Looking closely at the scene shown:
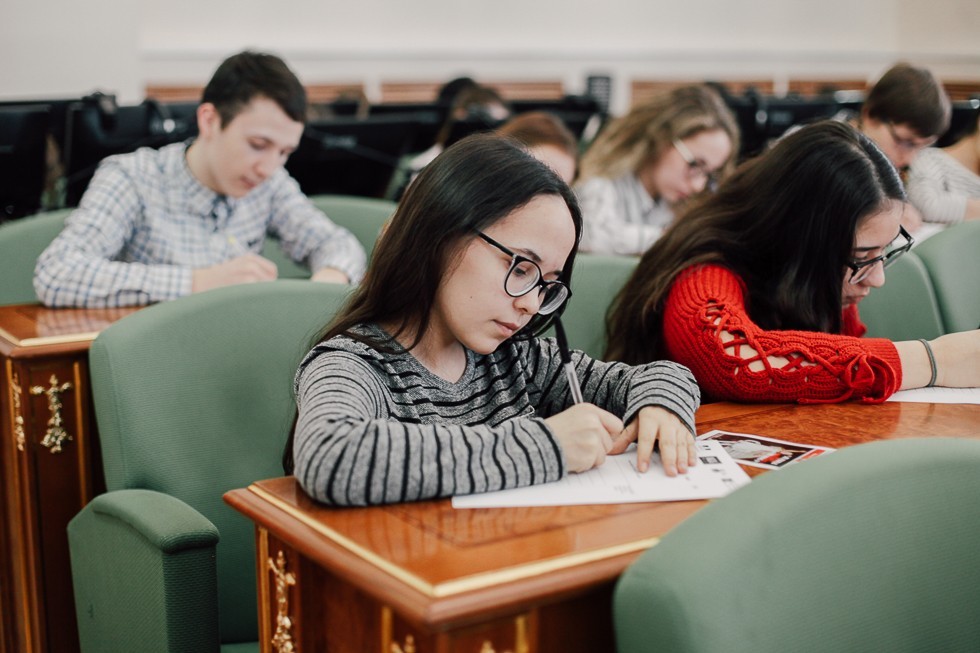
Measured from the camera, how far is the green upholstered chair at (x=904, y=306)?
2.04m

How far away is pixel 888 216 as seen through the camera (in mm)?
1604

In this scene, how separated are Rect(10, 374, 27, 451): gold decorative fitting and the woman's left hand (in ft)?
3.32

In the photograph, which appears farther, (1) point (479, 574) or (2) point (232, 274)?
(2) point (232, 274)

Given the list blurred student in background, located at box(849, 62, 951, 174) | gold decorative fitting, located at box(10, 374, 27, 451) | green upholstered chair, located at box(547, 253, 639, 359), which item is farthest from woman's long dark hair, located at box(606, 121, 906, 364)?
blurred student in background, located at box(849, 62, 951, 174)

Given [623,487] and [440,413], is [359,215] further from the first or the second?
[623,487]

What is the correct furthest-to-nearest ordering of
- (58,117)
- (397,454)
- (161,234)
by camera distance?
1. (58,117)
2. (161,234)
3. (397,454)

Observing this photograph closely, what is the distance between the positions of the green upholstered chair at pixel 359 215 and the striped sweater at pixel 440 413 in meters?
1.31

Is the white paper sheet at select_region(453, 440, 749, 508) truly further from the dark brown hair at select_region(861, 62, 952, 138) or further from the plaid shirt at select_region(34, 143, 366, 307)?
the dark brown hair at select_region(861, 62, 952, 138)

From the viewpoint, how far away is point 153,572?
131cm

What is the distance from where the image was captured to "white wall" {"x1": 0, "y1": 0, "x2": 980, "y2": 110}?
493cm

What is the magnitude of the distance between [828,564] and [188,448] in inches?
37.0

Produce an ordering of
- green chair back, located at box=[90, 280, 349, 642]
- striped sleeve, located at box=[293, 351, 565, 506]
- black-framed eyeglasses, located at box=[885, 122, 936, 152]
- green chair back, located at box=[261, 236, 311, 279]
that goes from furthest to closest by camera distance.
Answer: black-framed eyeglasses, located at box=[885, 122, 936, 152], green chair back, located at box=[261, 236, 311, 279], green chair back, located at box=[90, 280, 349, 642], striped sleeve, located at box=[293, 351, 565, 506]

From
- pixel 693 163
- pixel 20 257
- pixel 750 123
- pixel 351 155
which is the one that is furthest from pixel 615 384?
pixel 750 123

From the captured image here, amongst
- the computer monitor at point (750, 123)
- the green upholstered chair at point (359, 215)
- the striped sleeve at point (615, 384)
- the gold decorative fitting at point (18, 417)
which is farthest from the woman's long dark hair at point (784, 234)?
the computer monitor at point (750, 123)
